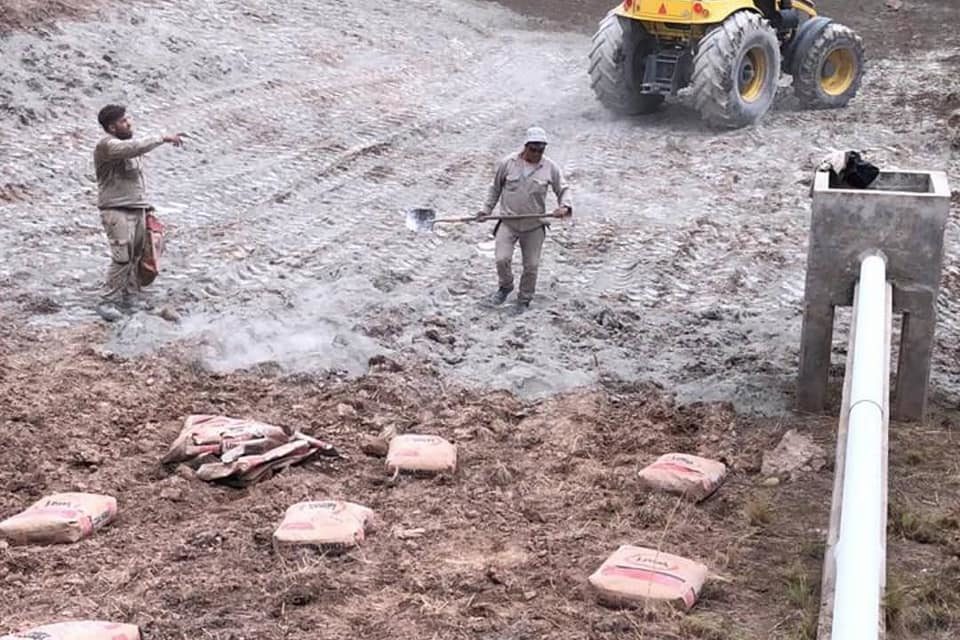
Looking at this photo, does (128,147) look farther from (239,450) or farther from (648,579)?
(648,579)

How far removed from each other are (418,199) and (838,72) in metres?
6.98

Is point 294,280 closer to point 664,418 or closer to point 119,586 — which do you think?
point 664,418

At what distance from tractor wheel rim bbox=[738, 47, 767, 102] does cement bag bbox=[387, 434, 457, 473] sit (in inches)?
361

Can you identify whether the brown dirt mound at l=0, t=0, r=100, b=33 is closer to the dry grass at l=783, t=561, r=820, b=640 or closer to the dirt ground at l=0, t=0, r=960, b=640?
the dirt ground at l=0, t=0, r=960, b=640

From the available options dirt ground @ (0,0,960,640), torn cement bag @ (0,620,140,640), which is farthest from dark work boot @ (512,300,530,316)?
torn cement bag @ (0,620,140,640)

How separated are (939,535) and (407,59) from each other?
43.9 ft

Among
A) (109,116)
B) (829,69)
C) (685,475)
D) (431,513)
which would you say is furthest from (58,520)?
(829,69)

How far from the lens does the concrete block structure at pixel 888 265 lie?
7199 mm

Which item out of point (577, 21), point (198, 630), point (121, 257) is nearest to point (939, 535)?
point (198, 630)

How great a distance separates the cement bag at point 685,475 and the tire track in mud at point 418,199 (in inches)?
48.9

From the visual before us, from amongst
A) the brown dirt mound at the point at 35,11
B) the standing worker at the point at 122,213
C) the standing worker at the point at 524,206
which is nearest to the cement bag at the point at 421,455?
the standing worker at the point at 524,206

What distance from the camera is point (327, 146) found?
1380 centimetres

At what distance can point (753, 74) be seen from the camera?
49.9 ft

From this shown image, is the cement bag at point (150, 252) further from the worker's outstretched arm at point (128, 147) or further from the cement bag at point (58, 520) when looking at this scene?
the cement bag at point (58, 520)
